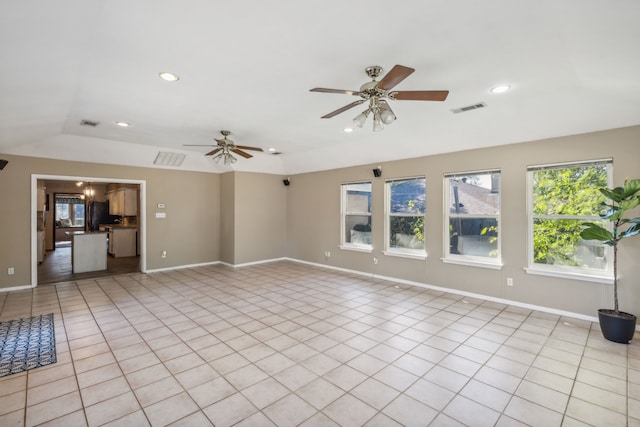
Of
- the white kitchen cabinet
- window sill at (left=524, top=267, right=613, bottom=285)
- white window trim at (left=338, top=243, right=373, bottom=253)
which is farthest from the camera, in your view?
the white kitchen cabinet

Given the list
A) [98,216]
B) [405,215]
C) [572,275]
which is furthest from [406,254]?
[98,216]

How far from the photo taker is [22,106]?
10.4 ft

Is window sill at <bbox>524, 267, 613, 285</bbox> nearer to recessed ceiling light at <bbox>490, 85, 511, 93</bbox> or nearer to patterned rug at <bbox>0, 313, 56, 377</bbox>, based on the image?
recessed ceiling light at <bbox>490, 85, 511, 93</bbox>

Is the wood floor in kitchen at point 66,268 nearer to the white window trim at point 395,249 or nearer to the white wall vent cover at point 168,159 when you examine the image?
the white wall vent cover at point 168,159

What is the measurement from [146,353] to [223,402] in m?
1.27

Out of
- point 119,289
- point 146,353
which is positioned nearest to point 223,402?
point 146,353

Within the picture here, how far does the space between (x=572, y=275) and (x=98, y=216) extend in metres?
12.8

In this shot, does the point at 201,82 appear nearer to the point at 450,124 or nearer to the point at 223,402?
the point at 223,402

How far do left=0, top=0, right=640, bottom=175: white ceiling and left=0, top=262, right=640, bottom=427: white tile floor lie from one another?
253 centimetres

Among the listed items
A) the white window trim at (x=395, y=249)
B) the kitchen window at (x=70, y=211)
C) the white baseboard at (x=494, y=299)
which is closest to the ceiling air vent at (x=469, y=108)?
the white window trim at (x=395, y=249)

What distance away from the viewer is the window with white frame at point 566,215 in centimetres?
384

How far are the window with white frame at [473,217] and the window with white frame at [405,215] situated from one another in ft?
1.60

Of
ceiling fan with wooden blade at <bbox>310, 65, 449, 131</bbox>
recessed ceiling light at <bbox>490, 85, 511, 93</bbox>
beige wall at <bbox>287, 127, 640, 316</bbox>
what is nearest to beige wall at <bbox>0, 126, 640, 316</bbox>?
Answer: beige wall at <bbox>287, 127, 640, 316</bbox>

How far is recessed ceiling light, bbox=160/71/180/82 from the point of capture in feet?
9.18
